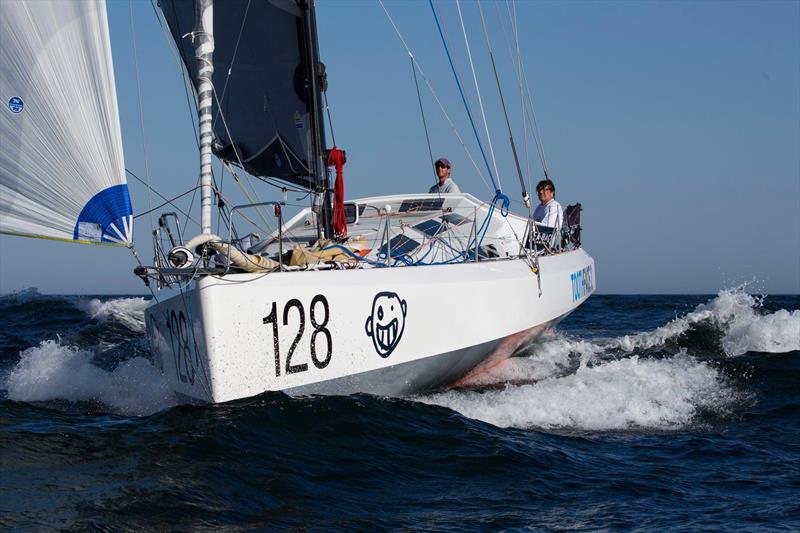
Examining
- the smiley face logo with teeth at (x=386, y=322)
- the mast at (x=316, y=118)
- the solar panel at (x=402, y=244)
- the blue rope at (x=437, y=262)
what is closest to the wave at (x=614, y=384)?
the smiley face logo with teeth at (x=386, y=322)

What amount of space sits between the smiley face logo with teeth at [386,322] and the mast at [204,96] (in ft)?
4.34

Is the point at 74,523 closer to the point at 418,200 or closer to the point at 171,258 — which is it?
the point at 171,258

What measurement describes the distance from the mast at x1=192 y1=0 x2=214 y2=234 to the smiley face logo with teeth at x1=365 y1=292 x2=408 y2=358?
1.32m

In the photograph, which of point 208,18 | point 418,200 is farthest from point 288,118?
point 418,200

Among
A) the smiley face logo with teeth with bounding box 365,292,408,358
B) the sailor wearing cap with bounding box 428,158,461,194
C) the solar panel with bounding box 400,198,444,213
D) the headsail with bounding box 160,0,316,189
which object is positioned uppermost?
the headsail with bounding box 160,0,316,189

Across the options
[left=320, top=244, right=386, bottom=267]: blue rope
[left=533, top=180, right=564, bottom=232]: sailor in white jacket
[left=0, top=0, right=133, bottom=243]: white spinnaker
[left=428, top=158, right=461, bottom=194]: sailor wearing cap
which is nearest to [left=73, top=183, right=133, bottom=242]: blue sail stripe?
[left=0, top=0, right=133, bottom=243]: white spinnaker

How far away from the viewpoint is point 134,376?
24.7 ft

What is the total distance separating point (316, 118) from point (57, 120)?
3.54 m

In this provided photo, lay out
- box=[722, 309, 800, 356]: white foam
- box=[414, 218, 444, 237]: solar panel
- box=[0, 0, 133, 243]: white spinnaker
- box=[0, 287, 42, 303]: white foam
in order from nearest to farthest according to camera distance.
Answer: box=[0, 0, 133, 243]: white spinnaker
box=[414, 218, 444, 237]: solar panel
box=[722, 309, 800, 356]: white foam
box=[0, 287, 42, 303]: white foam

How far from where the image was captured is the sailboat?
15.2 feet

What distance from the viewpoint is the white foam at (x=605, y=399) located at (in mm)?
6559

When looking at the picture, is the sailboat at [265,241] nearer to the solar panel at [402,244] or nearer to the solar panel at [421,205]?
the solar panel at [402,244]

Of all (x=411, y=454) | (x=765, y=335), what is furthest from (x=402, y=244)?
(x=765, y=335)

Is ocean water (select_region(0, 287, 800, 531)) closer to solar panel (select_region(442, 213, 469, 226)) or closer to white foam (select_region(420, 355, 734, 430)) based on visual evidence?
white foam (select_region(420, 355, 734, 430))
